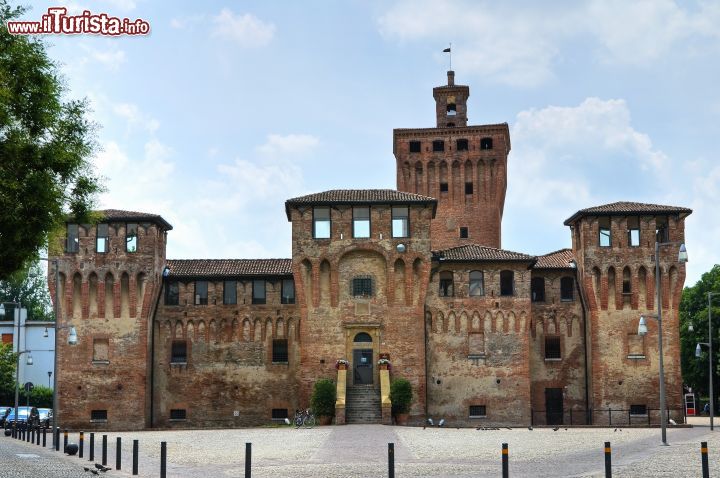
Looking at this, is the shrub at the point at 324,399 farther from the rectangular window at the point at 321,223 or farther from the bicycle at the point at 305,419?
the rectangular window at the point at 321,223

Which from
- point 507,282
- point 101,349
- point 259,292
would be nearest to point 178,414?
point 101,349

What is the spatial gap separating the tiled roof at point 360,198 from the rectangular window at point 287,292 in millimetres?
4408

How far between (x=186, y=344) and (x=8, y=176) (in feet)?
117

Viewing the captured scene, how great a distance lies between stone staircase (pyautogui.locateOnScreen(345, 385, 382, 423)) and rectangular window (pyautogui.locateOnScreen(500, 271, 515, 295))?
9.38m

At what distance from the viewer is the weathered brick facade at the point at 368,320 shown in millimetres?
52000

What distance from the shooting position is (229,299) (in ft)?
181

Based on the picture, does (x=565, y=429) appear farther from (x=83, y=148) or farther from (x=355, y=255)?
(x=83, y=148)

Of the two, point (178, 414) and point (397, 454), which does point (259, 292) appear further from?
point (397, 454)

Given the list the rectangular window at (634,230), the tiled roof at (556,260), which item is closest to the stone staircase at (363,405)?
the tiled roof at (556,260)

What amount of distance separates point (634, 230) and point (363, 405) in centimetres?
1843

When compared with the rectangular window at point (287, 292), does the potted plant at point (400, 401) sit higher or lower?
lower

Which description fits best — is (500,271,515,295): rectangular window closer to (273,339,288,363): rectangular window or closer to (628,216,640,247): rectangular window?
(628,216,640,247): rectangular window

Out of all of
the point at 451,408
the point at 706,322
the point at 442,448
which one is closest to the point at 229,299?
the point at 451,408

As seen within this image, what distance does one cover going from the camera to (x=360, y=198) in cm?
5225
